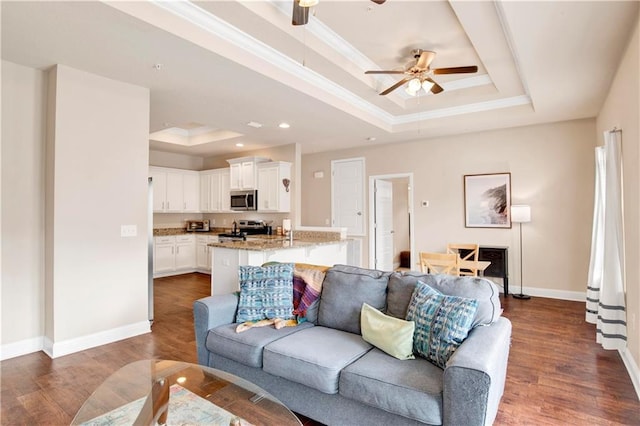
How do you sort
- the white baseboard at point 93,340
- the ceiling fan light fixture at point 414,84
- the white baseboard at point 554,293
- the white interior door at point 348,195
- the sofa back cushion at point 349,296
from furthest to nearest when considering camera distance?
the white interior door at point 348,195, the white baseboard at point 554,293, the ceiling fan light fixture at point 414,84, the white baseboard at point 93,340, the sofa back cushion at point 349,296

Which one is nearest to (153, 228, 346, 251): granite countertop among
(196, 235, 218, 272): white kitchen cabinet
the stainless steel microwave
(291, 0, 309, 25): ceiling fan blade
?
(196, 235, 218, 272): white kitchen cabinet

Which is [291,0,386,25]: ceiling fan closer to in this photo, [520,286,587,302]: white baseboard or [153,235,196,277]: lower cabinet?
[520,286,587,302]: white baseboard

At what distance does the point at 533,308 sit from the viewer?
4746 mm

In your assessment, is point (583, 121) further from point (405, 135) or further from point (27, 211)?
point (27, 211)

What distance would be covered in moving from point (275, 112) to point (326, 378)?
3627mm

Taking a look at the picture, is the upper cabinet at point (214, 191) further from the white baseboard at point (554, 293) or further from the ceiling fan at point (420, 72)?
the white baseboard at point (554, 293)

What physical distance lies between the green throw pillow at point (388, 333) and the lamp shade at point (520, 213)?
3953 mm

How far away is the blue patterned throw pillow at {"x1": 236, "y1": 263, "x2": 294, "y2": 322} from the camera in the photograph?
8.84ft

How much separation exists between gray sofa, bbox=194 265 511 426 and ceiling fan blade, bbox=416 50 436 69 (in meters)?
2.40

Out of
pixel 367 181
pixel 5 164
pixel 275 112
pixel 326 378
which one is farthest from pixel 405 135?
pixel 5 164

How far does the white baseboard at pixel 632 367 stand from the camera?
2.54 metres

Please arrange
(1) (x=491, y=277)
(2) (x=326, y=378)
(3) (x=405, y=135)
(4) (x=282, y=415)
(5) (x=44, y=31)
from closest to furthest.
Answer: (4) (x=282, y=415) → (2) (x=326, y=378) → (5) (x=44, y=31) → (1) (x=491, y=277) → (3) (x=405, y=135)

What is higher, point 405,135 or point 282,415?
point 405,135

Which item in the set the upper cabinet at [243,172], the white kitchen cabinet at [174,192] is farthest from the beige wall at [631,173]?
the white kitchen cabinet at [174,192]
